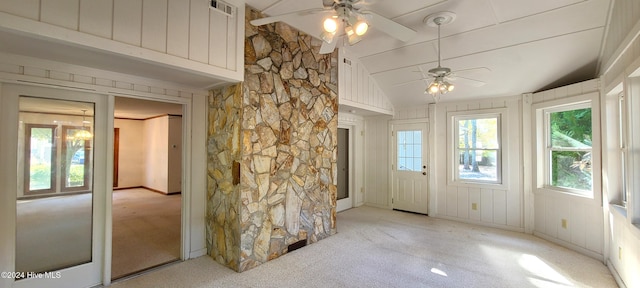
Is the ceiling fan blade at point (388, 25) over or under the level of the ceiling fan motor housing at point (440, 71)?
over

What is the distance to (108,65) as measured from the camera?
2.61 meters

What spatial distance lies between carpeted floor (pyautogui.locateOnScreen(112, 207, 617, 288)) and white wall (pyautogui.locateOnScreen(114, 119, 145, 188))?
693 centimetres

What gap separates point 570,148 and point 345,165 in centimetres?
384

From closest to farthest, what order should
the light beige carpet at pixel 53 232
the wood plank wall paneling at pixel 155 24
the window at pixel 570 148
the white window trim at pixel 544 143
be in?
1. the wood plank wall paneling at pixel 155 24
2. the light beige carpet at pixel 53 232
3. the white window trim at pixel 544 143
4. the window at pixel 570 148

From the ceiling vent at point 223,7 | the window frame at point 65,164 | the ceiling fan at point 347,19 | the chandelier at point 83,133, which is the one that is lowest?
the window frame at point 65,164

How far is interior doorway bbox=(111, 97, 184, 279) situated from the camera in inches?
178

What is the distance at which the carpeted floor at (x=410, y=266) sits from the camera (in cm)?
285

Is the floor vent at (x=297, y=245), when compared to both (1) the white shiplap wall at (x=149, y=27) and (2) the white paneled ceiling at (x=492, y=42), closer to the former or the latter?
(1) the white shiplap wall at (x=149, y=27)

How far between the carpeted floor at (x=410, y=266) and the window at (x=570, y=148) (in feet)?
3.11

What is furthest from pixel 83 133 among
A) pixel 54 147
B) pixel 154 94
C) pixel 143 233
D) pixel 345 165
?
pixel 345 165

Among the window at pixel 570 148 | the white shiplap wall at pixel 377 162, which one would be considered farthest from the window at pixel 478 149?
the white shiplap wall at pixel 377 162

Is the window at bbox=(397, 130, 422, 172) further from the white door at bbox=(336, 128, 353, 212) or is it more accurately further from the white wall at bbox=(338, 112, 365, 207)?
the white door at bbox=(336, 128, 353, 212)

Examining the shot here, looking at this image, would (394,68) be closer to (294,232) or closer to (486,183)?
(486,183)

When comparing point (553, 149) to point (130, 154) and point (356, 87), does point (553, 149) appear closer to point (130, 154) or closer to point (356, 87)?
point (356, 87)
